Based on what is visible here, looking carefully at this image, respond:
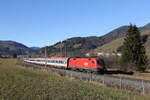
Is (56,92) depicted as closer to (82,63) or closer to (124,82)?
(124,82)

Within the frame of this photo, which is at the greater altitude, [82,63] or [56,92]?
[82,63]

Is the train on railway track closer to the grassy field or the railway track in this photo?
the railway track

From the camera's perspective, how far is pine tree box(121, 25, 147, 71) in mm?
49156

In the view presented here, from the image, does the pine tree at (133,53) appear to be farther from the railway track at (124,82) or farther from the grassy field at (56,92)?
the grassy field at (56,92)

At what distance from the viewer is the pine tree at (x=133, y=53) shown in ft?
161

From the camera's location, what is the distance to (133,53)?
49938mm

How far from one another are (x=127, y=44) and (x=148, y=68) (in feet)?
35.7

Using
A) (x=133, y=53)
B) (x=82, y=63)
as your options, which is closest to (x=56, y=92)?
(x=82, y=63)

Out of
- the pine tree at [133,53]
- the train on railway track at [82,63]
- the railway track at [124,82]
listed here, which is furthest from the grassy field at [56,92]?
the pine tree at [133,53]

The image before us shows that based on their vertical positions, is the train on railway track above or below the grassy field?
above

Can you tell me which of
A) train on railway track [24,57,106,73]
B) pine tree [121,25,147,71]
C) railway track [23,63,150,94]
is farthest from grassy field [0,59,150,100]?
pine tree [121,25,147,71]

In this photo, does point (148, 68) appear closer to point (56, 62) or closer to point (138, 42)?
point (138, 42)

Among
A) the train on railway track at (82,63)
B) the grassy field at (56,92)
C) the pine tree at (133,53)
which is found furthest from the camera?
the pine tree at (133,53)

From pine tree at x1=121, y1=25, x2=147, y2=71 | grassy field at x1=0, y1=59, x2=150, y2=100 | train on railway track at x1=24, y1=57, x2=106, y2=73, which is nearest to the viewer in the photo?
grassy field at x1=0, y1=59, x2=150, y2=100
